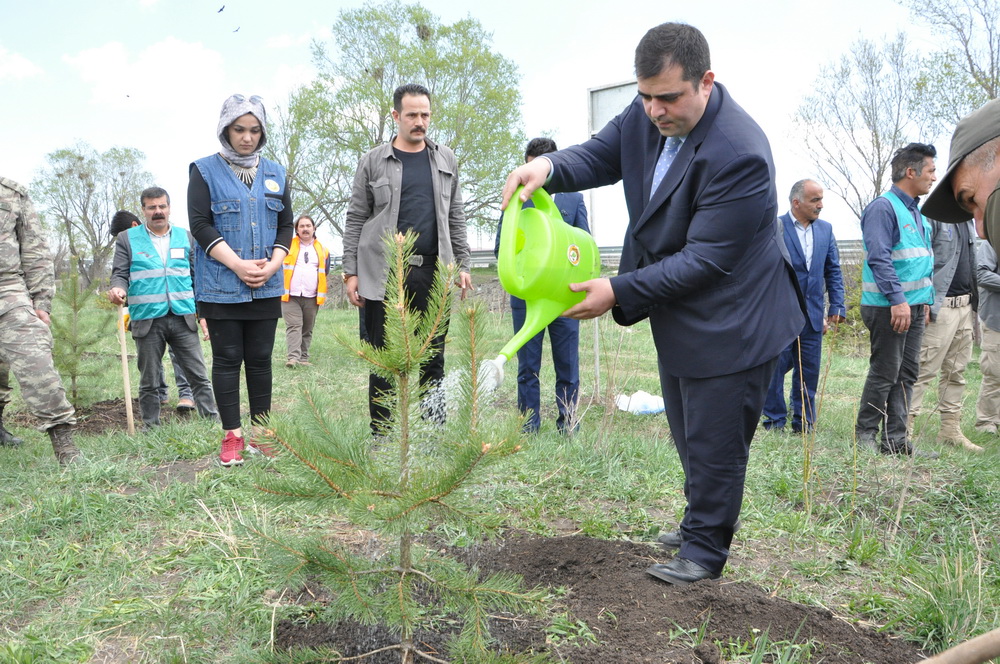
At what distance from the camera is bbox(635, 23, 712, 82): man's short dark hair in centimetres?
214

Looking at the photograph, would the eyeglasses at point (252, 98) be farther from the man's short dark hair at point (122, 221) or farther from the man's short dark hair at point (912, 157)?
the man's short dark hair at point (912, 157)

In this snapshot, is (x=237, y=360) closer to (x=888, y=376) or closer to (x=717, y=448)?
(x=717, y=448)

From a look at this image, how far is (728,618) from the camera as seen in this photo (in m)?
2.21

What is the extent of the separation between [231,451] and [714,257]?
111 inches

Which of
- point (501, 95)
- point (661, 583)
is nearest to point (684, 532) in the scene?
point (661, 583)

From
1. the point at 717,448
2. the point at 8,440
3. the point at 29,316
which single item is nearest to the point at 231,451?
the point at 29,316

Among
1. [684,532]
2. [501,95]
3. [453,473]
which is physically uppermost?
[501,95]

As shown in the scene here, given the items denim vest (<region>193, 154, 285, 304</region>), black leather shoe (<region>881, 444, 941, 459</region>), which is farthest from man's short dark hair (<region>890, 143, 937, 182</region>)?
denim vest (<region>193, 154, 285, 304</region>)

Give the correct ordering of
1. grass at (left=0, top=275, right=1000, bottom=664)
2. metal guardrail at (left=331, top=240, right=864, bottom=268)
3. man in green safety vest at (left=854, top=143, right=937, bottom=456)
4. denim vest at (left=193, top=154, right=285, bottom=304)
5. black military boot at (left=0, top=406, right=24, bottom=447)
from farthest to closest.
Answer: metal guardrail at (left=331, top=240, right=864, bottom=268), black military boot at (left=0, top=406, right=24, bottom=447), man in green safety vest at (left=854, top=143, right=937, bottom=456), denim vest at (left=193, top=154, right=285, bottom=304), grass at (left=0, top=275, right=1000, bottom=664)

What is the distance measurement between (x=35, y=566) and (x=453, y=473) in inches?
86.0

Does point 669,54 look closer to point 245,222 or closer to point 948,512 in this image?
point 245,222

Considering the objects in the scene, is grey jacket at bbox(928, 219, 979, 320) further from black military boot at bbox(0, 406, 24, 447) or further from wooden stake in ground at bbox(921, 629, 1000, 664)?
black military boot at bbox(0, 406, 24, 447)

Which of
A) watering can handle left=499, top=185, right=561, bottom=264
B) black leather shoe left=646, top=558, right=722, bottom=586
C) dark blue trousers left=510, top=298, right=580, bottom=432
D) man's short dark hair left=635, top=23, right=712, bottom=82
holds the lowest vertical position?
black leather shoe left=646, top=558, right=722, bottom=586

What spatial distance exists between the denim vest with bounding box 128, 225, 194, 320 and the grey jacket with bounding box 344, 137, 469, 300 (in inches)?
76.0
